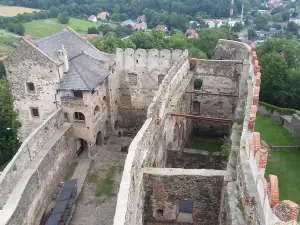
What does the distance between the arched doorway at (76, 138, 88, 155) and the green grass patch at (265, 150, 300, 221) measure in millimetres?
12522

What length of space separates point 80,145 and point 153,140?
9.34 metres

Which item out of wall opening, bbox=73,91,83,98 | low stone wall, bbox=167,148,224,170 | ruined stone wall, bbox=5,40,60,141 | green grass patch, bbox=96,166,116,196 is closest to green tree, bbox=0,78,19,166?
ruined stone wall, bbox=5,40,60,141

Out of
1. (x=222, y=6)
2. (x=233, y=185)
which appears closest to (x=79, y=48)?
(x=233, y=185)

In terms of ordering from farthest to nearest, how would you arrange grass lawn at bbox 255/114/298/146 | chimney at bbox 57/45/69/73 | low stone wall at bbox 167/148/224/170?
1. grass lawn at bbox 255/114/298/146
2. chimney at bbox 57/45/69/73
3. low stone wall at bbox 167/148/224/170

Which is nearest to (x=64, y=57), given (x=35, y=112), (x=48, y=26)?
(x=35, y=112)

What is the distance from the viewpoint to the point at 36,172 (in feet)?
61.2

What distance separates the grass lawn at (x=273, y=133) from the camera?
30406mm

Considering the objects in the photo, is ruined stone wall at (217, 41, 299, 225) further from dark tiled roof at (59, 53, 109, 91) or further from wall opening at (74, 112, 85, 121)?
wall opening at (74, 112, 85, 121)

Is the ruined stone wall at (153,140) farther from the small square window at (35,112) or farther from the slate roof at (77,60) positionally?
the small square window at (35,112)

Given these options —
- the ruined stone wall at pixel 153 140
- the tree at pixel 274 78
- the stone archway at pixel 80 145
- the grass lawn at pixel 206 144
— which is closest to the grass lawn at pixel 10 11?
the tree at pixel 274 78

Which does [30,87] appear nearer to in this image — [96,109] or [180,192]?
[96,109]

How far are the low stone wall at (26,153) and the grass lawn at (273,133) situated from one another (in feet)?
57.6

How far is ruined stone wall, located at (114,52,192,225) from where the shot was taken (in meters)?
13.1

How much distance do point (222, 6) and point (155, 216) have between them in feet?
452
